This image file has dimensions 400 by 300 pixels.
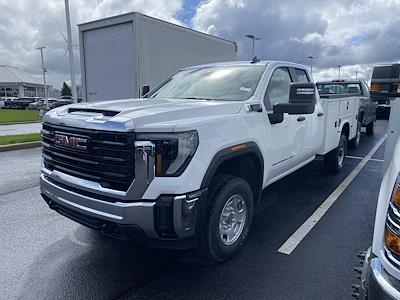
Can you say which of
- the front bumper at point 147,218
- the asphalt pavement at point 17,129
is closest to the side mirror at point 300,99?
the front bumper at point 147,218

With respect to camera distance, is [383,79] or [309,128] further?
[383,79]

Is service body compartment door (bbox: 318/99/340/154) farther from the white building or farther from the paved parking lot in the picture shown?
the white building

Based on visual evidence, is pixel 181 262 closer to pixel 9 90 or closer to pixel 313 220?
pixel 313 220

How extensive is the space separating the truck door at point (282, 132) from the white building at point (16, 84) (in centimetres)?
7836

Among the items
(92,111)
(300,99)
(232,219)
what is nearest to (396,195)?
(232,219)

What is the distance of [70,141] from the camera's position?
2.92 metres

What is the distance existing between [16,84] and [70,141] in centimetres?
8006

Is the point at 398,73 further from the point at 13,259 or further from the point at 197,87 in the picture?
the point at 13,259

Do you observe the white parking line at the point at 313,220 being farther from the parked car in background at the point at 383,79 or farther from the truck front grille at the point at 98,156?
the parked car in background at the point at 383,79

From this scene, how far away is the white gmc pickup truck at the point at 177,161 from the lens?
259 cm

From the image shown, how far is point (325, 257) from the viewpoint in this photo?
11.1 feet

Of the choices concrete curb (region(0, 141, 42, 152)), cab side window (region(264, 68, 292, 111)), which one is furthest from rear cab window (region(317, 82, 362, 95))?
concrete curb (region(0, 141, 42, 152))

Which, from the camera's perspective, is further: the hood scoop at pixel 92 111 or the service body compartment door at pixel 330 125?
the service body compartment door at pixel 330 125

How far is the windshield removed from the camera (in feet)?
12.8
